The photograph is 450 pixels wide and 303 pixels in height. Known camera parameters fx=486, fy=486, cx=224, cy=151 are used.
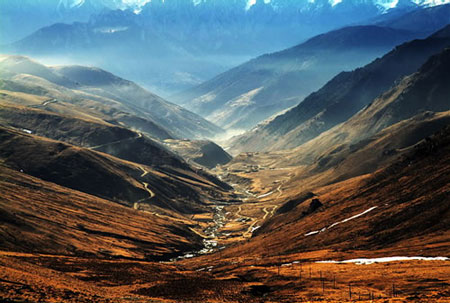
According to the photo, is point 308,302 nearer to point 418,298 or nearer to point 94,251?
point 418,298

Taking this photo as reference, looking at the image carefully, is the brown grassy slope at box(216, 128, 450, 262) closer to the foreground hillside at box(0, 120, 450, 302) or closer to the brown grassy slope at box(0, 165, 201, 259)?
the foreground hillside at box(0, 120, 450, 302)

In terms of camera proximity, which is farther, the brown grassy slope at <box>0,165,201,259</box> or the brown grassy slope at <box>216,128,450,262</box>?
the brown grassy slope at <box>0,165,201,259</box>

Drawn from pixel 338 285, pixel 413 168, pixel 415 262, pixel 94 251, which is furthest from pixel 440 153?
pixel 94 251

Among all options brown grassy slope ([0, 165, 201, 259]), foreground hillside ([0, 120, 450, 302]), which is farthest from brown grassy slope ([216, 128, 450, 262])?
brown grassy slope ([0, 165, 201, 259])

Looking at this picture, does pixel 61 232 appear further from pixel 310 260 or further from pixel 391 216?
pixel 391 216

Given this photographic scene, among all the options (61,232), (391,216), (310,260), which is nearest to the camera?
(310,260)

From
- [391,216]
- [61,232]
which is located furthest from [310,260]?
[61,232]

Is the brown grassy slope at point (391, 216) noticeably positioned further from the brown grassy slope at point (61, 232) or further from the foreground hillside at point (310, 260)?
the brown grassy slope at point (61, 232)

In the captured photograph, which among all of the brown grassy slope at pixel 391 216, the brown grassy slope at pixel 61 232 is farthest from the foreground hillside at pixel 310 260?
the brown grassy slope at pixel 61 232

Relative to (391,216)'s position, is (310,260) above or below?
below

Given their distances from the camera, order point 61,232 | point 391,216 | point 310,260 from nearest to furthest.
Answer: point 310,260 < point 391,216 < point 61,232
